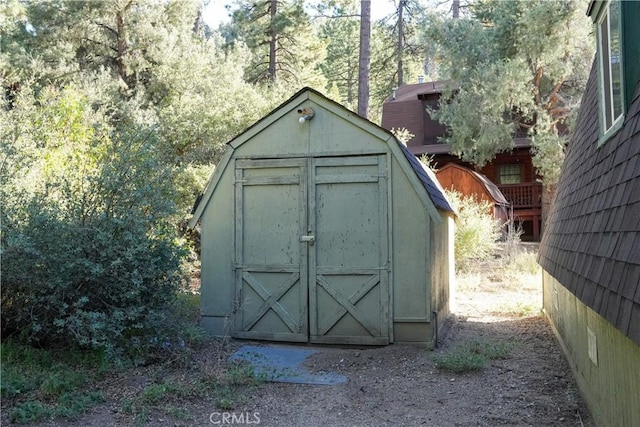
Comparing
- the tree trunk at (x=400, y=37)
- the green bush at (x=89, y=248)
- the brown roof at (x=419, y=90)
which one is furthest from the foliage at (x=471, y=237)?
the tree trunk at (x=400, y=37)

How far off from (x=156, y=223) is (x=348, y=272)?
2.52m

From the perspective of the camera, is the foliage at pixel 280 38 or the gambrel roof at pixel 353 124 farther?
the foliage at pixel 280 38

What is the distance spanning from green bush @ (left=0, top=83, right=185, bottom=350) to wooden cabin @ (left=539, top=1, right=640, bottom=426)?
433 cm

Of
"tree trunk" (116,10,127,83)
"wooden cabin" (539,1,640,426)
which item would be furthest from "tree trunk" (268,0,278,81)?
"wooden cabin" (539,1,640,426)

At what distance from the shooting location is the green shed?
7043mm

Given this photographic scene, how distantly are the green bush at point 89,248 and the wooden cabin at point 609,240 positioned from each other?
4332mm

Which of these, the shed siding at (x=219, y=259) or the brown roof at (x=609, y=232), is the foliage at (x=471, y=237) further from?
the brown roof at (x=609, y=232)

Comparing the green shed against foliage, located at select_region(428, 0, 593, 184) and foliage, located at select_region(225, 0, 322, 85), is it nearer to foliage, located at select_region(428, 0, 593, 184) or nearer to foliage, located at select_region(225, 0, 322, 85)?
foliage, located at select_region(428, 0, 593, 184)

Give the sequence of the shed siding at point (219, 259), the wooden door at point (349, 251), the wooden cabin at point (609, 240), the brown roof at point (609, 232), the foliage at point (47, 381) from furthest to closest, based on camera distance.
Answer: the shed siding at point (219, 259) → the wooden door at point (349, 251) → the foliage at point (47, 381) → the wooden cabin at point (609, 240) → the brown roof at point (609, 232)

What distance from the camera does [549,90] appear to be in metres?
20.1

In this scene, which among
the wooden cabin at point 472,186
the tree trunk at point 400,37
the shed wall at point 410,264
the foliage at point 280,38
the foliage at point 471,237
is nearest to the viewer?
the shed wall at point 410,264

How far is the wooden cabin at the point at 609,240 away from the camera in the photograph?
2850 mm

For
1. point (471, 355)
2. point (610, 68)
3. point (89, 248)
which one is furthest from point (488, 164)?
point (89, 248)

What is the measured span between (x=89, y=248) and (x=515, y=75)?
16446 mm
